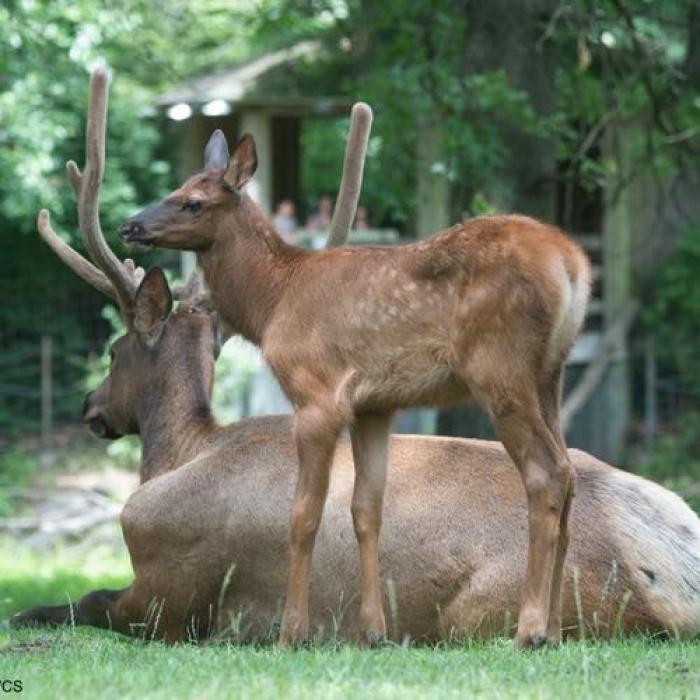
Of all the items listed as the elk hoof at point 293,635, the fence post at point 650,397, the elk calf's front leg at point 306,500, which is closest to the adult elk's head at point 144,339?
the elk calf's front leg at point 306,500

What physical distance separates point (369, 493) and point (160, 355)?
210 cm

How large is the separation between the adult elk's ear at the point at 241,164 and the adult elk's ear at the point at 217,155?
0.15 m

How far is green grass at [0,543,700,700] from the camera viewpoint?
19.2 ft

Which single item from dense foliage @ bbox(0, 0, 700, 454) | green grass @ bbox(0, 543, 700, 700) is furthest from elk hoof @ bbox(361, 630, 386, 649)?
dense foliage @ bbox(0, 0, 700, 454)

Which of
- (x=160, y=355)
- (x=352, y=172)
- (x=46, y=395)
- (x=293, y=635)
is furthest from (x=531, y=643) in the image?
(x=46, y=395)

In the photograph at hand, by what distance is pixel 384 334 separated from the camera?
7.43 m

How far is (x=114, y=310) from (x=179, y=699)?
627 inches

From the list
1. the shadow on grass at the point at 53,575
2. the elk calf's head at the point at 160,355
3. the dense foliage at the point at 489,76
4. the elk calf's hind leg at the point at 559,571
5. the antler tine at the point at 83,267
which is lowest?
the shadow on grass at the point at 53,575

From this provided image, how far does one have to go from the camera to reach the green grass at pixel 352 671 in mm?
5855

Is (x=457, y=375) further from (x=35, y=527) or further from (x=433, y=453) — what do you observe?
(x=35, y=527)

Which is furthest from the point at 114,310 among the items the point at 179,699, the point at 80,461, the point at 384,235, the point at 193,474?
the point at 179,699

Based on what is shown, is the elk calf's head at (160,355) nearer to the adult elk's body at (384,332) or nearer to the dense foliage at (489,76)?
the adult elk's body at (384,332)

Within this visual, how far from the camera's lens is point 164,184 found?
25.4 metres

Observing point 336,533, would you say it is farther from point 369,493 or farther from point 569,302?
point 569,302
